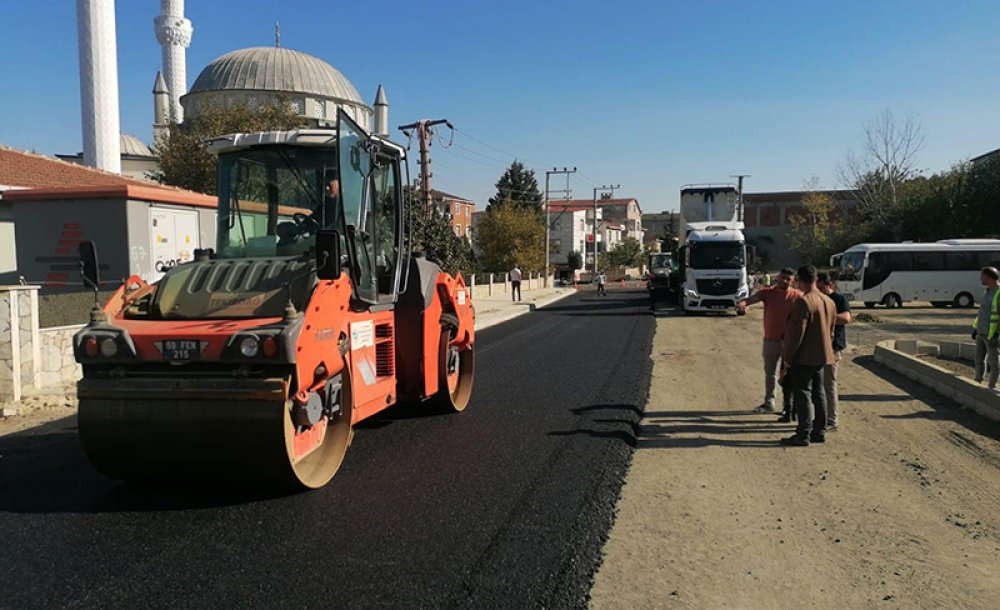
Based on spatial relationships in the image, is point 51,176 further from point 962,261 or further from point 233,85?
point 233,85

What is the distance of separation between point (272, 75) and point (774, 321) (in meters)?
61.2

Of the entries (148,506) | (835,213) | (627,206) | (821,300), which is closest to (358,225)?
(148,506)

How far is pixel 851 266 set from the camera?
96.2 ft

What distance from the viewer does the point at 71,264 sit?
13227 mm

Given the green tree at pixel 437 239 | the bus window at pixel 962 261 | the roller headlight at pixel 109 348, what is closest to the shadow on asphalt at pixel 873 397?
the roller headlight at pixel 109 348

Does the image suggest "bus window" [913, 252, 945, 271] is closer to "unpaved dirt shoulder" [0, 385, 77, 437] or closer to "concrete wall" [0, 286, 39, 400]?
"unpaved dirt shoulder" [0, 385, 77, 437]

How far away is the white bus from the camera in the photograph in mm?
27719

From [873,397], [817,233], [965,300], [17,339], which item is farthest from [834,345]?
[817,233]

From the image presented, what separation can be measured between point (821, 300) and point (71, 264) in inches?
499

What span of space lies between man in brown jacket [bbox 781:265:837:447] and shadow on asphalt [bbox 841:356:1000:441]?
172 centimetres

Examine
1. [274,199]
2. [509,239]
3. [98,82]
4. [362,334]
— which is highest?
[98,82]

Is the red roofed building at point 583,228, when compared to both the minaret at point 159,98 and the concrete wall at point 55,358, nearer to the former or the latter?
the minaret at point 159,98

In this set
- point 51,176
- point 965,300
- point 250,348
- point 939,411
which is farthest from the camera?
point 965,300

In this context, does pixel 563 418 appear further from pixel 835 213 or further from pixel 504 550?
pixel 835 213
